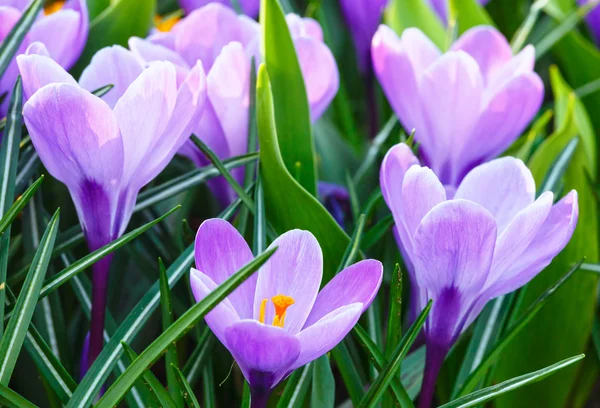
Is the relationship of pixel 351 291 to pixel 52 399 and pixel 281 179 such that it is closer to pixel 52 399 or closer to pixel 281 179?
pixel 281 179

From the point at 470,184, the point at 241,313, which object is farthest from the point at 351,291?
the point at 470,184

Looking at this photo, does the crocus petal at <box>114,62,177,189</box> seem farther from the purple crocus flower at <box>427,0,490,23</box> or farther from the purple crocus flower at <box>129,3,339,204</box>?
the purple crocus flower at <box>427,0,490,23</box>

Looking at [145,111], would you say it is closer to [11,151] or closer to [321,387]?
[11,151]

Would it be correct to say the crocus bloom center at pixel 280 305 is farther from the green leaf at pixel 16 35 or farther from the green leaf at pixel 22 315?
the green leaf at pixel 16 35

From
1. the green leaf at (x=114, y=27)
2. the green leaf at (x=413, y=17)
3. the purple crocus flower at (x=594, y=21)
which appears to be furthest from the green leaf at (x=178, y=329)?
the purple crocus flower at (x=594, y=21)

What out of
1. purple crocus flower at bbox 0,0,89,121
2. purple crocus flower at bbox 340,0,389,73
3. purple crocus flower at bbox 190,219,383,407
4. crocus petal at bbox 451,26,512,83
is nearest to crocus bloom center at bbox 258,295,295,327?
purple crocus flower at bbox 190,219,383,407

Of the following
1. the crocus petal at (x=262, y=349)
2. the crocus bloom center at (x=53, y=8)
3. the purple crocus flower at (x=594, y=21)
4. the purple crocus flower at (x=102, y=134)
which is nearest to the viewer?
the crocus petal at (x=262, y=349)

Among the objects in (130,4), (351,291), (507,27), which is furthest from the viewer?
(507,27)

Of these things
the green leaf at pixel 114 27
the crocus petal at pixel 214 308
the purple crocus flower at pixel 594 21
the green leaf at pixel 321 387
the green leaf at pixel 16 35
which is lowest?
the purple crocus flower at pixel 594 21
